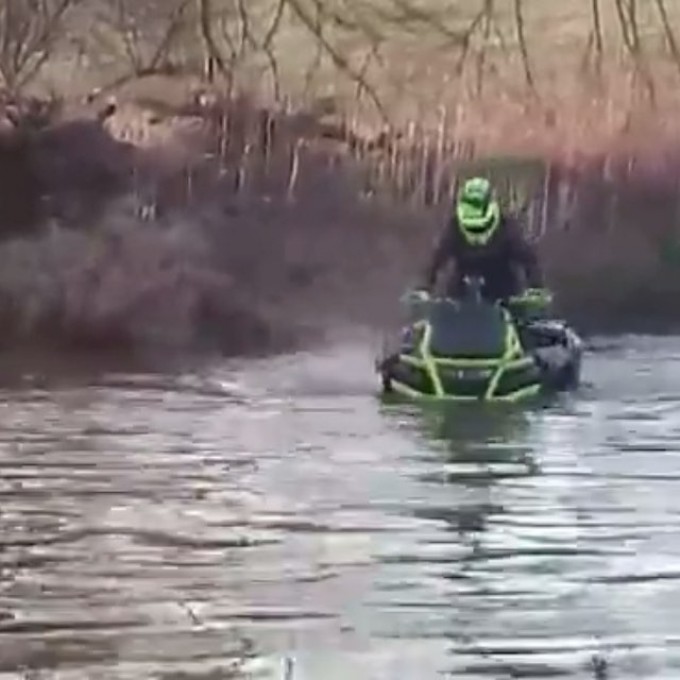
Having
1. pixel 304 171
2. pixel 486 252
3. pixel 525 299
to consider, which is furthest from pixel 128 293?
pixel 525 299

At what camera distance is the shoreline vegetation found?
24.9ft

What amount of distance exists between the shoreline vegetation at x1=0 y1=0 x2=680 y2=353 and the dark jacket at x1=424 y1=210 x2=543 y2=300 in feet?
2.53

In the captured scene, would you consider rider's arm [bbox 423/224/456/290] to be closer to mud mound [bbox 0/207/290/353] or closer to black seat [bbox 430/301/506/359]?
black seat [bbox 430/301/506/359]

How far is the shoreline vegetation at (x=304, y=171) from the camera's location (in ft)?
24.9

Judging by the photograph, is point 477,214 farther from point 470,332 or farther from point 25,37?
point 25,37

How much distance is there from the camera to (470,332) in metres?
6.45

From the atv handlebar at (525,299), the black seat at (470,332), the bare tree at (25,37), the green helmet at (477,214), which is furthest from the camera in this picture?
the bare tree at (25,37)

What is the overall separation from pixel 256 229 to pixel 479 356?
1.77 metres

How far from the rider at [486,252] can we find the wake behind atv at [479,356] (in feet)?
0.36

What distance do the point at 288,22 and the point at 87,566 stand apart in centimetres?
279

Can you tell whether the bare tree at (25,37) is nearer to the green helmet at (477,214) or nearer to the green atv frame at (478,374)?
the green helmet at (477,214)

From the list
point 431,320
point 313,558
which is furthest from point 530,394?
point 313,558

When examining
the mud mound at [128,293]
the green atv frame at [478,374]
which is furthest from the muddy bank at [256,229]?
the green atv frame at [478,374]

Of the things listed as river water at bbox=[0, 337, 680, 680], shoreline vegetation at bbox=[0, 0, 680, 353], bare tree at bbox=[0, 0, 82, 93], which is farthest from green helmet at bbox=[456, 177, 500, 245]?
bare tree at bbox=[0, 0, 82, 93]
